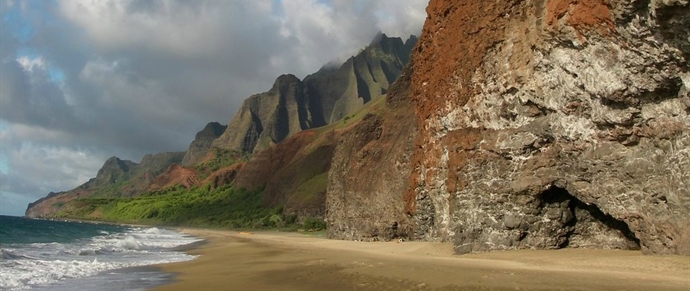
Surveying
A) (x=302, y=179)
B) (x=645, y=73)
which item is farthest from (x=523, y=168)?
(x=302, y=179)

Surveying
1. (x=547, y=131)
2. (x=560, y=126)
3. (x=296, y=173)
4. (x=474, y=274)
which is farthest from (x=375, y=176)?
(x=296, y=173)

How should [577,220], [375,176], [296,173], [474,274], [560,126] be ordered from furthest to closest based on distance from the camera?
[296,173], [375,176], [577,220], [560,126], [474,274]

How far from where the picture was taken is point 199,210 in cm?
12044

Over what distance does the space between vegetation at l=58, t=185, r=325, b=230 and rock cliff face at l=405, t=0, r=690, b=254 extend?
4551 centimetres

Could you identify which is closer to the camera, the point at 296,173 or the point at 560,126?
the point at 560,126

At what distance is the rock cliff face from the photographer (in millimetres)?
16312

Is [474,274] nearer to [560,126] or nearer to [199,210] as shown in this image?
[560,126]

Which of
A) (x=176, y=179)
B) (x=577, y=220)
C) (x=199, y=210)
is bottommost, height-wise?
(x=577, y=220)

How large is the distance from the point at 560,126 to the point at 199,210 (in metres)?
110

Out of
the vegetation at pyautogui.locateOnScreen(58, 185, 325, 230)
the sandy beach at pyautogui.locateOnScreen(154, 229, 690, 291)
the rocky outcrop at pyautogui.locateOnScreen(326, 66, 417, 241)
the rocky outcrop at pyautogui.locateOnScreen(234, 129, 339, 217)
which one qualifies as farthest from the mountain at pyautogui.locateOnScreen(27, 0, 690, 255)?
the rocky outcrop at pyautogui.locateOnScreen(234, 129, 339, 217)

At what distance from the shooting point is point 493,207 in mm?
23609

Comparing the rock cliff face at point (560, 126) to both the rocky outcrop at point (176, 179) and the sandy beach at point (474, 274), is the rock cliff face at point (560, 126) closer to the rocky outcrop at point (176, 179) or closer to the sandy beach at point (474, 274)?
the sandy beach at point (474, 274)

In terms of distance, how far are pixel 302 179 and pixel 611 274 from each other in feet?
281

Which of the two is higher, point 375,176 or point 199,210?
point 199,210
